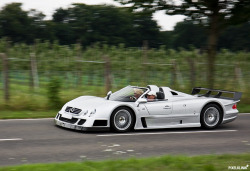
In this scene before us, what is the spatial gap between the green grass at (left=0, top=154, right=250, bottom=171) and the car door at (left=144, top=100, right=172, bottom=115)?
4032 mm

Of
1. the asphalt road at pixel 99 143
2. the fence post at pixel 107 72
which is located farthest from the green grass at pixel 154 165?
the fence post at pixel 107 72

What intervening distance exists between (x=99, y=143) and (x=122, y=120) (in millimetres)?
1865

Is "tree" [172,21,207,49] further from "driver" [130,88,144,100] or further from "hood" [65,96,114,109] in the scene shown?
"hood" [65,96,114,109]

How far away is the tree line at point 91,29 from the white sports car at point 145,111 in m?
43.6

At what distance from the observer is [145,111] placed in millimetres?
11930

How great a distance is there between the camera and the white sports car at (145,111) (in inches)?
445

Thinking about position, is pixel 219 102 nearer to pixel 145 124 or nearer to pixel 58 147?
pixel 145 124

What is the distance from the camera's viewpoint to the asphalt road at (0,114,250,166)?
27.8 ft

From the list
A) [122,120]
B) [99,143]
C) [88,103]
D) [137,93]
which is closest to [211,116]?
[137,93]

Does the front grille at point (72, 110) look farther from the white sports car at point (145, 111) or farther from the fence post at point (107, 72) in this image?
the fence post at point (107, 72)

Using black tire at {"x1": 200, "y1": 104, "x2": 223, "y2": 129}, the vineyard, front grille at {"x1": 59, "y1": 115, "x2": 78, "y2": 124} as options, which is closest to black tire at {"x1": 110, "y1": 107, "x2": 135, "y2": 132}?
front grille at {"x1": 59, "y1": 115, "x2": 78, "y2": 124}

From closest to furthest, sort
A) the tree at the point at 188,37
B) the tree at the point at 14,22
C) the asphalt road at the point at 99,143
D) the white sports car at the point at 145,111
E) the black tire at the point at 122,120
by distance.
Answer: the asphalt road at the point at 99,143, the white sports car at the point at 145,111, the black tire at the point at 122,120, the tree at the point at 14,22, the tree at the point at 188,37

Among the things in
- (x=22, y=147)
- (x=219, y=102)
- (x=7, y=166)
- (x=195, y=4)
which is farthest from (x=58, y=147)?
(x=195, y=4)

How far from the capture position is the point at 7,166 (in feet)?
23.4
